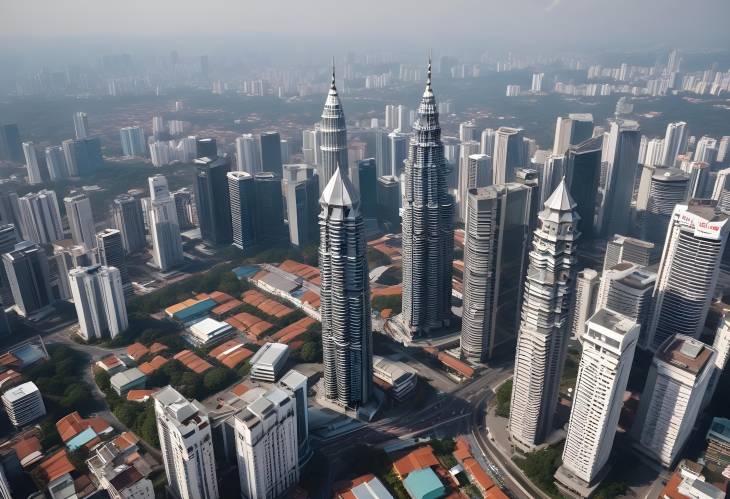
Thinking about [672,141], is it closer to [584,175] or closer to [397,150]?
[584,175]

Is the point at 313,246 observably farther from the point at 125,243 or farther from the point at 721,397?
the point at 721,397

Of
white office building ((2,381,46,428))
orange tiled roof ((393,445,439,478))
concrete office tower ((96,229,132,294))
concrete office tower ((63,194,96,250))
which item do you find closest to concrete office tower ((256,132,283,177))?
concrete office tower ((63,194,96,250))

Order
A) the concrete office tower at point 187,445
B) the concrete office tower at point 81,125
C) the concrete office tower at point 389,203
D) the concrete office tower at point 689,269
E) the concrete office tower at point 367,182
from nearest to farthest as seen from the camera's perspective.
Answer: the concrete office tower at point 187,445 → the concrete office tower at point 689,269 → the concrete office tower at point 367,182 → the concrete office tower at point 389,203 → the concrete office tower at point 81,125

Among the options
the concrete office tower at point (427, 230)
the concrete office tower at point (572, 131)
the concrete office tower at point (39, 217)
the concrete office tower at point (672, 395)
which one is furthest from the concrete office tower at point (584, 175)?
the concrete office tower at point (39, 217)

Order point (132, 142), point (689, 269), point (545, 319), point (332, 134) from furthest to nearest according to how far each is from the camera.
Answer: point (132, 142) < point (332, 134) < point (689, 269) < point (545, 319)

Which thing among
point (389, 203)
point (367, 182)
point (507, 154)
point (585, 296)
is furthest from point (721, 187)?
point (367, 182)

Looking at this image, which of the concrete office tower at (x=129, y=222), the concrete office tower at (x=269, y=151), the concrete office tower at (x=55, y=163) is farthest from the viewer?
the concrete office tower at (x=269, y=151)

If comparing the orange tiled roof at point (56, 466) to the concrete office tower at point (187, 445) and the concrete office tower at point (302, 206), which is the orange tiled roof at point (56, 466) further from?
the concrete office tower at point (302, 206)
